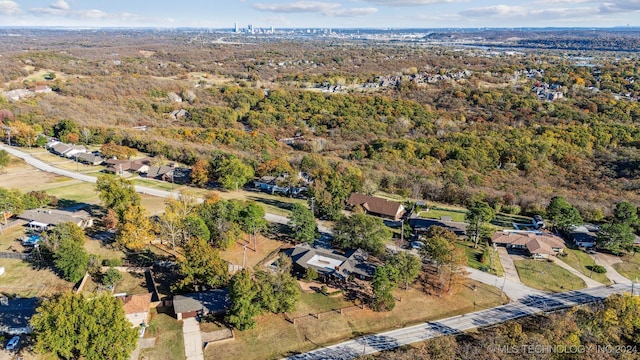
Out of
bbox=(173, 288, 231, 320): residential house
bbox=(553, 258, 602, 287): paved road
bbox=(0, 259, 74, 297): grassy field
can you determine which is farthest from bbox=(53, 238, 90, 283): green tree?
bbox=(553, 258, 602, 287): paved road

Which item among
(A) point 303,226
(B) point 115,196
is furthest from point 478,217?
(B) point 115,196

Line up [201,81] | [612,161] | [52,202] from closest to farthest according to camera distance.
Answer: [52,202], [612,161], [201,81]

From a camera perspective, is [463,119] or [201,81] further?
[201,81]

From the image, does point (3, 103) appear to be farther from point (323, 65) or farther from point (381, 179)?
point (323, 65)

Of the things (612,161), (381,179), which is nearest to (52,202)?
(381,179)

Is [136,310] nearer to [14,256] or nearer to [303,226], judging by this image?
[14,256]
